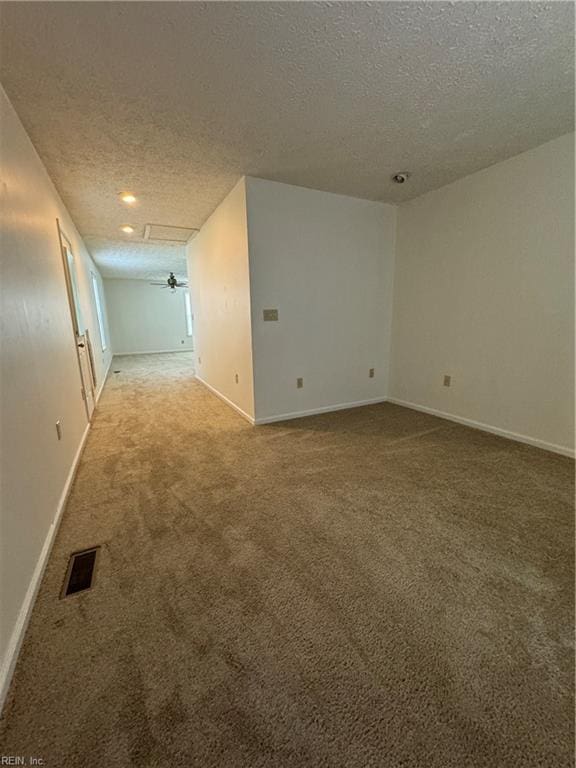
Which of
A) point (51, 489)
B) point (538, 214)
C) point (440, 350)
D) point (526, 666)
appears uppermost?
point (538, 214)

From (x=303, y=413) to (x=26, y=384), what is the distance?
8.29ft

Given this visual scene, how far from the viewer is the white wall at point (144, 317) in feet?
29.1

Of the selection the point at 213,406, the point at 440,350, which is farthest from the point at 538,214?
the point at 213,406

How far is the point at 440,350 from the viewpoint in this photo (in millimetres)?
3324

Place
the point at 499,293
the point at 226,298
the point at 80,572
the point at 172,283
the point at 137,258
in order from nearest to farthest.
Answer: the point at 80,572 < the point at 499,293 < the point at 226,298 < the point at 137,258 < the point at 172,283

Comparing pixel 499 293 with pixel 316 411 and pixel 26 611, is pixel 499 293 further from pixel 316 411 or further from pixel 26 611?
pixel 26 611

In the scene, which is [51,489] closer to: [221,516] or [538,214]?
[221,516]

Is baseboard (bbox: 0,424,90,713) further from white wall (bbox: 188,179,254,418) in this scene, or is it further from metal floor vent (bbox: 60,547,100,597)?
white wall (bbox: 188,179,254,418)

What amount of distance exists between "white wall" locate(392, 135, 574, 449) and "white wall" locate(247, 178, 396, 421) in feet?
1.30

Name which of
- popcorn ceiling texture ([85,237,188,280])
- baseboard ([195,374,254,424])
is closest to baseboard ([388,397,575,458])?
baseboard ([195,374,254,424])

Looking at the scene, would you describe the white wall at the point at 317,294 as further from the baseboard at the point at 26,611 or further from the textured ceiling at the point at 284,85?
the baseboard at the point at 26,611

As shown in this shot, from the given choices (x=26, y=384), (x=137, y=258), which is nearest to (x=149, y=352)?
(x=137, y=258)

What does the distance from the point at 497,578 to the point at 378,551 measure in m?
0.50

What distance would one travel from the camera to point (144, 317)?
9258 millimetres
